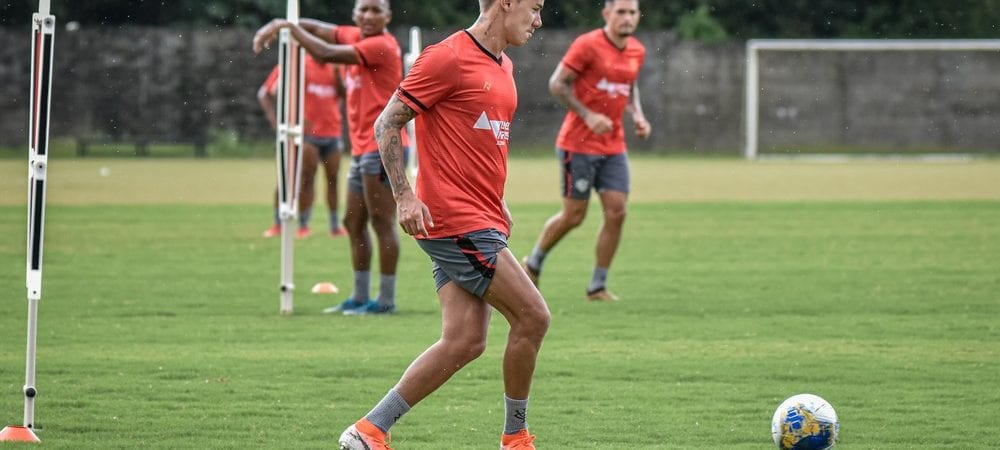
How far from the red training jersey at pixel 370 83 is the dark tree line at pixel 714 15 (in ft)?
104

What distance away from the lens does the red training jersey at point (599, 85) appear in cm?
1170

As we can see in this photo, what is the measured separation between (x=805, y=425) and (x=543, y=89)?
32747mm

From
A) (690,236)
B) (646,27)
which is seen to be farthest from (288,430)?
(646,27)

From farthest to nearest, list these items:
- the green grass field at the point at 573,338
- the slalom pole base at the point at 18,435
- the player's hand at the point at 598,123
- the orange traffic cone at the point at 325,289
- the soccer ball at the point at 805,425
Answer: the orange traffic cone at the point at 325,289, the player's hand at the point at 598,123, the green grass field at the point at 573,338, the slalom pole base at the point at 18,435, the soccer ball at the point at 805,425

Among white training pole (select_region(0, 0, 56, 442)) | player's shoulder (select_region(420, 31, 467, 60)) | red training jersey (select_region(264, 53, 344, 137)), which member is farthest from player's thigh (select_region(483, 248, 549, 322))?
red training jersey (select_region(264, 53, 344, 137))

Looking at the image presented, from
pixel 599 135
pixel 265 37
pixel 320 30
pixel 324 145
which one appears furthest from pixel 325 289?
pixel 324 145

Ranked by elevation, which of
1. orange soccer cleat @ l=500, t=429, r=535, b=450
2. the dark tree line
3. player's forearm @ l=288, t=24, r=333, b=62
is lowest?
orange soccer cleat @ l=500, t=429, r=535, b=450

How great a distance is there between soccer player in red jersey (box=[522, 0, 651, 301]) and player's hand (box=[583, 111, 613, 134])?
30cm

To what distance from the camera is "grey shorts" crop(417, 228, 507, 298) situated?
595cm

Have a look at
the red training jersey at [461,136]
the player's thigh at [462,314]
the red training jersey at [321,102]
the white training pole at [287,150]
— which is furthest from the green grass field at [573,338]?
the red training jersey at [321,102]

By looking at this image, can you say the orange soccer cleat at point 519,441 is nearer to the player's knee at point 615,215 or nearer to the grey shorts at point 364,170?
the grey shorts at point 364,170

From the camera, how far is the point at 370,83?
10406 millimetres

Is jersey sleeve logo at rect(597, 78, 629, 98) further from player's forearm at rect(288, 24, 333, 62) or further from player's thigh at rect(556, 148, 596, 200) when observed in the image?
player's forearm at rect(288, 24, 333, 62)

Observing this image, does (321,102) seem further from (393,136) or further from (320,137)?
(393,136)
